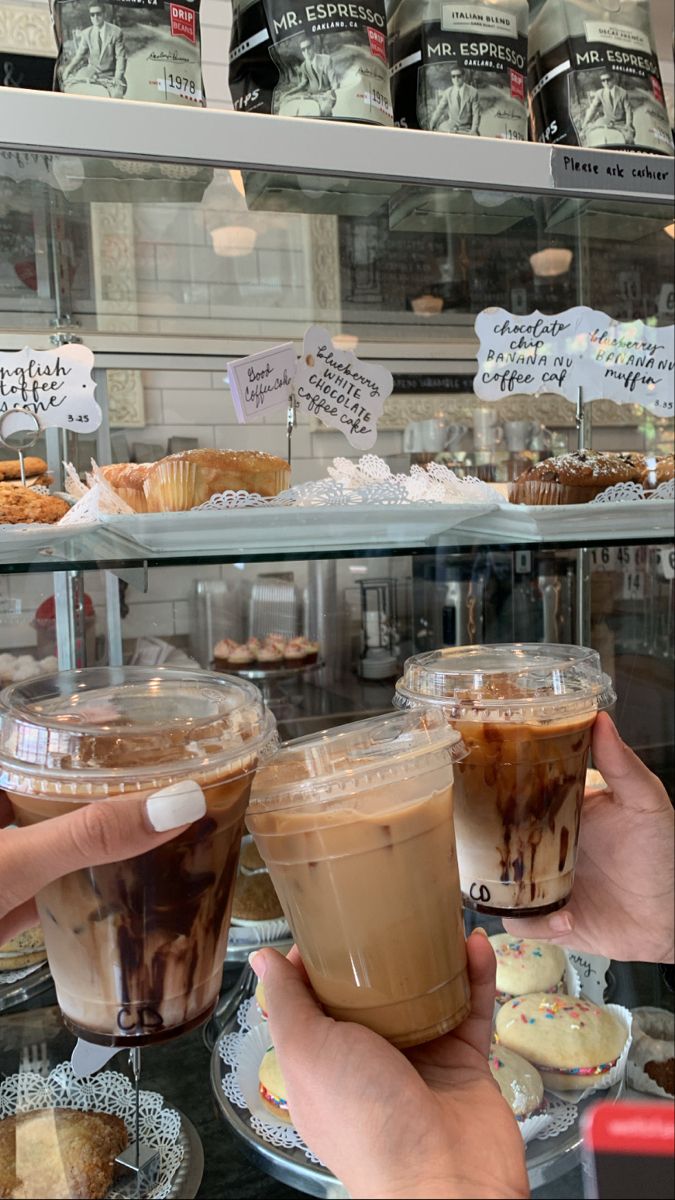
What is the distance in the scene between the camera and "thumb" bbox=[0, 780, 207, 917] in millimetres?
673

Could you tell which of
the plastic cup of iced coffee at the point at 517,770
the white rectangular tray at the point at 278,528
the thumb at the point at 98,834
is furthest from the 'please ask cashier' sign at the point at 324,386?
the thumb at the point at 98,834

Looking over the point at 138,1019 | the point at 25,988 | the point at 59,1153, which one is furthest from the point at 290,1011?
the point at 25,988

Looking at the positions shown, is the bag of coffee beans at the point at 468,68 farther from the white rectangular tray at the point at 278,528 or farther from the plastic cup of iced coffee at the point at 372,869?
the plastic cup of iced coffee at the point at 372,869

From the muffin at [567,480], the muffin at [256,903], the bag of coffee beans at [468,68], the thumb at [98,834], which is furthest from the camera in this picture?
the muffin at [256,903]

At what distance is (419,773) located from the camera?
0.77m

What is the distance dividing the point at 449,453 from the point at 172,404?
394mm

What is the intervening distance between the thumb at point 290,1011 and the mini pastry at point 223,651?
72 cm

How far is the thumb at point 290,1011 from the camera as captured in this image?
77 centimetres

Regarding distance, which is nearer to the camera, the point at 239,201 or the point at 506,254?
the point at 239,201

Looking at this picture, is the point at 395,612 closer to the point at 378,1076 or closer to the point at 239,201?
the point at 239,201

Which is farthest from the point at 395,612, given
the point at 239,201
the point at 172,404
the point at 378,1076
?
the point at 378,1076

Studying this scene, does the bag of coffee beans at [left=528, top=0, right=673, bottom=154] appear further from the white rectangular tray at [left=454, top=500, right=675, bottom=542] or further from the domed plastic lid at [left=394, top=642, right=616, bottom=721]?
the domed plastic lid at [left=394, top=642, right=616, bottom=721]

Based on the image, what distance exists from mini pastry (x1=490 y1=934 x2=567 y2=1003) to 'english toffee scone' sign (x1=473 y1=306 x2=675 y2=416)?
0.84 meters

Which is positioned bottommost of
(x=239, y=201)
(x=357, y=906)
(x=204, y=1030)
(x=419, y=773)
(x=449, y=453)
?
(x=204, y=1030)
